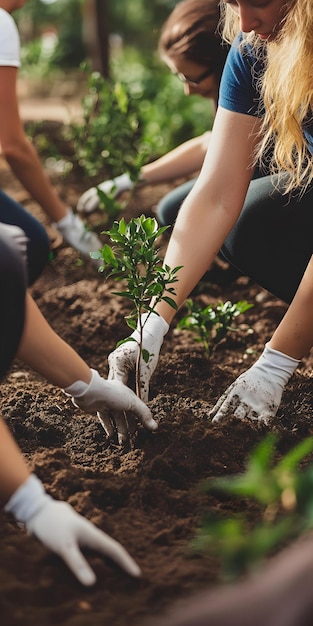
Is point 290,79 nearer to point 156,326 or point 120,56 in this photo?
point 156,326

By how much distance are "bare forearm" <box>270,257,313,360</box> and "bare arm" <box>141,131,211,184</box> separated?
151 cm

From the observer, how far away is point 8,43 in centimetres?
271

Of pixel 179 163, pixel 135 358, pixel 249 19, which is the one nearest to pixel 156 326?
pixel 135 358

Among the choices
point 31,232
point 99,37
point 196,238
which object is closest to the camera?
point 196,238

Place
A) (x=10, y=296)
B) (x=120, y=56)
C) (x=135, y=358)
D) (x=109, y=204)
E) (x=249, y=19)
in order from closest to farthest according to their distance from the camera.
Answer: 1. (x=10, y=296)
2. (x=249, y=19)
3. (x=135, y=358)
4. (x=109, y=204)
5. (x=120, y=56)

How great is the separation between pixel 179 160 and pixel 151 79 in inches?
152

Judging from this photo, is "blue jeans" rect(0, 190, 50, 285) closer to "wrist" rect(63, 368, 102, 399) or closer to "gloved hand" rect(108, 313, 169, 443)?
"gloved hand" rect(108, 313, 169, 443)

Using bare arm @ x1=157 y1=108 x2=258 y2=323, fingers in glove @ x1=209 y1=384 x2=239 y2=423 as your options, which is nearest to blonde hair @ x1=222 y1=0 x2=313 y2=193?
bare arm @ x1=157 y1=108 x2=258 y2=323

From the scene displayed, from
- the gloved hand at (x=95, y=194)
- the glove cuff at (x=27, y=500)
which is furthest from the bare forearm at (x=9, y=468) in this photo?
the gloved hand at (x=95, y=194)

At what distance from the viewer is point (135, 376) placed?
7.11ft

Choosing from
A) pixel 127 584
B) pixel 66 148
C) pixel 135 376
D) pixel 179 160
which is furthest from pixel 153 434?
pixel 66 148

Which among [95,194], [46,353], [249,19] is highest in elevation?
[249,19]

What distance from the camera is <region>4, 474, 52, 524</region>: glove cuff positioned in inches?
55.8

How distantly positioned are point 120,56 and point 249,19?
10456 mm
